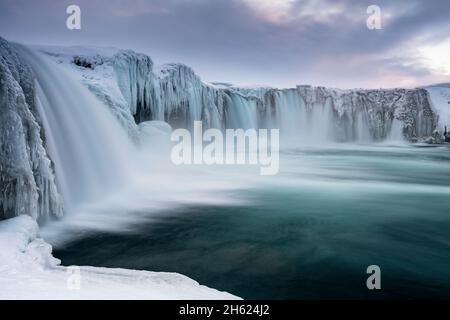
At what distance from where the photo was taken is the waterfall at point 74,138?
20.2ft

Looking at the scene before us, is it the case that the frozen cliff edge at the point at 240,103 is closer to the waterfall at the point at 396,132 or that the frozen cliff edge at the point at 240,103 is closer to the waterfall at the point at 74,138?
the waterfall at the point at 396,132

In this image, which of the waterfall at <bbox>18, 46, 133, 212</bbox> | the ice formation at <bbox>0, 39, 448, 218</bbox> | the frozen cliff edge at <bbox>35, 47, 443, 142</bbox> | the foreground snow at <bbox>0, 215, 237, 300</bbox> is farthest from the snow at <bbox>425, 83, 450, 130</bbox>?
the foreground snow at <bbox>0, 215, 237, 300</bbox>

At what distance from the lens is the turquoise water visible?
11.6ft

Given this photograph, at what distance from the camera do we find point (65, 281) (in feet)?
8.84

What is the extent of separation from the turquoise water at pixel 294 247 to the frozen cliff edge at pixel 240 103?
7277mm

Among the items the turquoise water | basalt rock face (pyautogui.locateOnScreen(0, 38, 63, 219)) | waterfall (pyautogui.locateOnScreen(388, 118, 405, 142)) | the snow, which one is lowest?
the turquoise water

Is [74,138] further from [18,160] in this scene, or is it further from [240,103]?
[240,103]

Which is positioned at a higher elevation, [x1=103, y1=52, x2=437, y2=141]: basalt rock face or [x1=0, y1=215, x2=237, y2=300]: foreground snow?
[x1=103, y1=52, x2=437, y2=141]: basalt rock face

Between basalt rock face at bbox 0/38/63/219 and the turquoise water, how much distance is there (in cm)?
72

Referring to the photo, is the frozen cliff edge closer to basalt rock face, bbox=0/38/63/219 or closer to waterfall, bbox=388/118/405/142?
waterfall, bbox=388/118/405/142

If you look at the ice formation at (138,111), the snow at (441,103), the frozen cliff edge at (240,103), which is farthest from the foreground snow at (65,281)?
the snow at (441,103)
